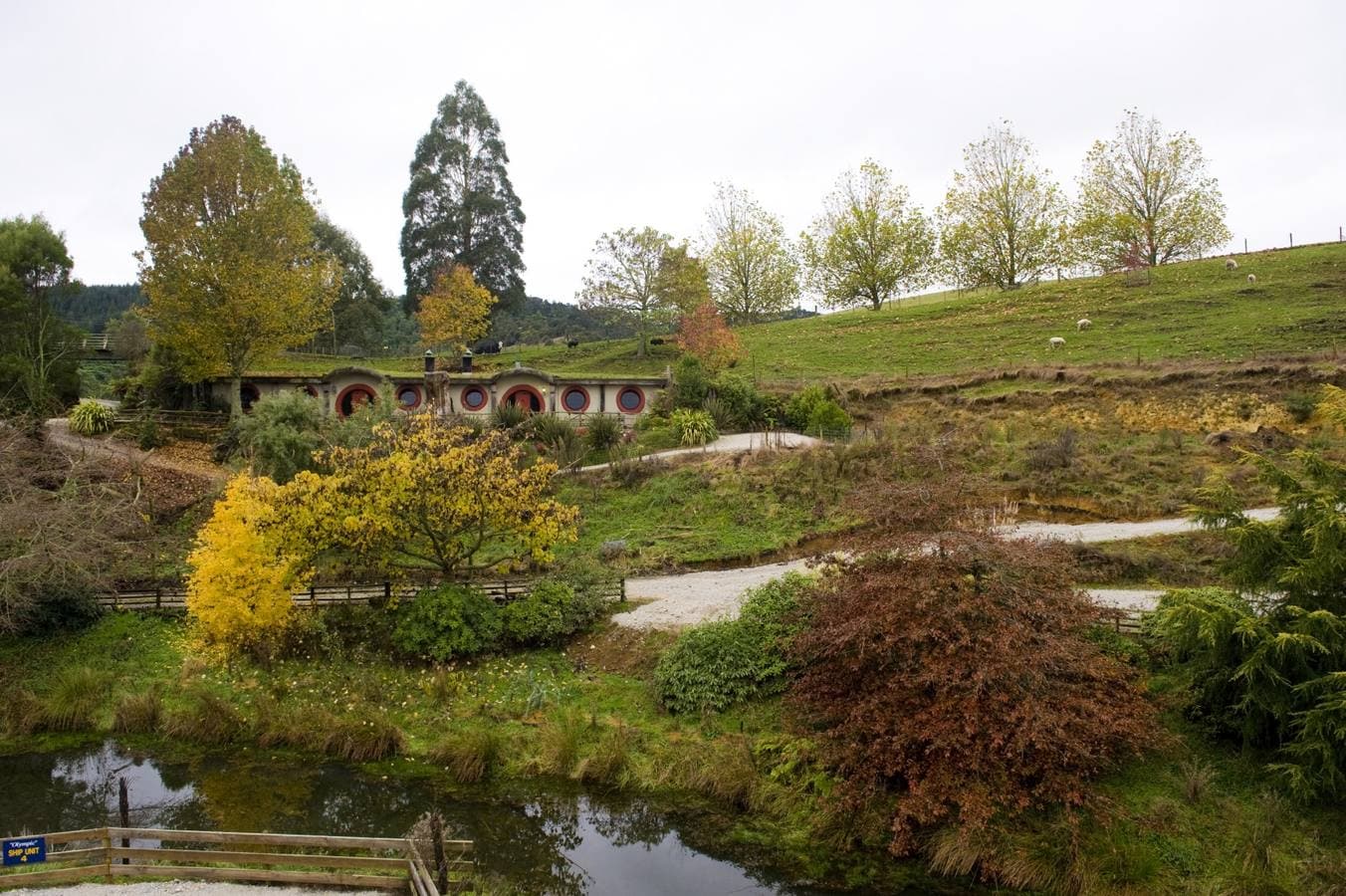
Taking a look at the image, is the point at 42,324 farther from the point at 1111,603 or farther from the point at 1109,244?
the point at 1109,244

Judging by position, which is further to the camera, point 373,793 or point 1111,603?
point 1111,603

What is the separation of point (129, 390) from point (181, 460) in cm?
784

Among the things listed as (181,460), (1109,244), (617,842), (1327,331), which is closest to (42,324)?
(181,460)

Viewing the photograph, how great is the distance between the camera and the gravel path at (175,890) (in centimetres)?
1130

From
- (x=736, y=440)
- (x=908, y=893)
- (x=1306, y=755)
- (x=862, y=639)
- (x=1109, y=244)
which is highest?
(x=1109, y=244)

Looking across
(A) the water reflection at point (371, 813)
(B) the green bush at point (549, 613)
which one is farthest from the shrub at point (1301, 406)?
(A) the water reflection at point (371, 813)

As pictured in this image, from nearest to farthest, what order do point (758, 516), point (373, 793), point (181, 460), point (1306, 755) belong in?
1. point (1306, 755)
2. point (373, 793)
3. point (758, 516)
4. point (181, 460)

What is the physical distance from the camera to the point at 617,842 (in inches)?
541

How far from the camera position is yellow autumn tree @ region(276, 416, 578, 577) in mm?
18734

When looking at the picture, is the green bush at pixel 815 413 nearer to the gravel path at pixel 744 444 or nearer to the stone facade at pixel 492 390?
the gravel path at pixel 744 444

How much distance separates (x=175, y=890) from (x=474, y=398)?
2646 cm

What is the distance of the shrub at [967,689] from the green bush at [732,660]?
1.77 metres

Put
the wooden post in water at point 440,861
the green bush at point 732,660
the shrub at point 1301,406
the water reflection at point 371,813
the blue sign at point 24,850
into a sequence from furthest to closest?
the shrub at point 1301,406 → the green bush at point 732,660 → the water reflection at point 371,813 → the wooden post in water at point 440,861 → the blue sign at point 24,850

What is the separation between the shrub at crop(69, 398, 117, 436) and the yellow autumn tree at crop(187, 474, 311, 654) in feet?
57.9
